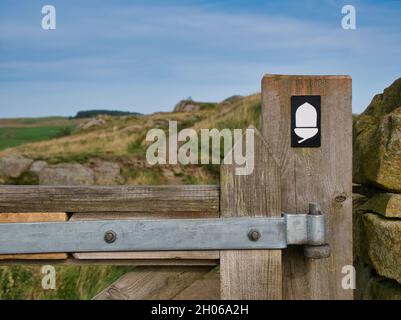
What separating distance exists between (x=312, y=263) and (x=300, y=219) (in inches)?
8.4

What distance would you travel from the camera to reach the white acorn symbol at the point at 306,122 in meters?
1.92

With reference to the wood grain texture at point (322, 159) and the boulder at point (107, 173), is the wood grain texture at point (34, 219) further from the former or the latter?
the boulder at point (107, 173)

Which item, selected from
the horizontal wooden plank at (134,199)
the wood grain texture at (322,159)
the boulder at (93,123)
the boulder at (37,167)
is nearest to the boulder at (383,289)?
the wood grain texture at (322,159)

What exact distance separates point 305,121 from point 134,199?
0.68 metres

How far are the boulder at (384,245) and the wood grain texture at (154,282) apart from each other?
879mm

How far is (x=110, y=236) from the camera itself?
185cm

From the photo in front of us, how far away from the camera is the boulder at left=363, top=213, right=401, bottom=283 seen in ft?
7.64

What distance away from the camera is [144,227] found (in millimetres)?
1843

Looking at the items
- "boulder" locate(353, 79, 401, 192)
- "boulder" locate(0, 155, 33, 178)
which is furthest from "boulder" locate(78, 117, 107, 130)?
"boulder" locate(353, 79, 401, 192)

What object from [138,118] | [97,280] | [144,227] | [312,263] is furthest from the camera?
[138,118]

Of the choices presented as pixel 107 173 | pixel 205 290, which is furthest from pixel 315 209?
pixel 107 173

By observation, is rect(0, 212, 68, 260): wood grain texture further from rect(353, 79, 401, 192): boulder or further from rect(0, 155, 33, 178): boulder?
rect(0, 155, 33, 178): boulder
